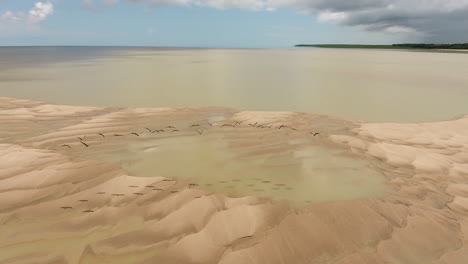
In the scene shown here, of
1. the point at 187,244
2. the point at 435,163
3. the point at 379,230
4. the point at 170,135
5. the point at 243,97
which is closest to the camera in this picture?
the point at 187,244

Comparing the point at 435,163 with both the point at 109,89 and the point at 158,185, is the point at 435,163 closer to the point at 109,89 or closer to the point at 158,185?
the point at 158,185

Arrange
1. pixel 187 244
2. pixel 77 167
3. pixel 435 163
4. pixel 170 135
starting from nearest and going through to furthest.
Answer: pixel 187 244 → pixel 77 167 → pixel 435 163 → pixel 170 135

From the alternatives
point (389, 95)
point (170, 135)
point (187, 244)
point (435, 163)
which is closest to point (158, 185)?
point (187, 244)

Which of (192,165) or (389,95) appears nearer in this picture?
(192,165)

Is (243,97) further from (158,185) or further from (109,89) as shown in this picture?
(158,185)

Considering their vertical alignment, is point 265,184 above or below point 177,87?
below

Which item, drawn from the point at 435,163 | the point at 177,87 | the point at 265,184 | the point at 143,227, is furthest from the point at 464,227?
the point at 177,87
